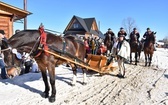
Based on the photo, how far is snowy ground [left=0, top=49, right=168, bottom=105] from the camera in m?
5.63

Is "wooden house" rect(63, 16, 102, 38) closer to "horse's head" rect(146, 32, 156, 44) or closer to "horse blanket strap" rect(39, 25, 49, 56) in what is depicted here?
"horse's head" rect(146, 32, 156, 44)

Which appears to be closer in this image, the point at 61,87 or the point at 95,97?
the point at 95,97

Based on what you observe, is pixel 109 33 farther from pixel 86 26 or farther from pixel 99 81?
pixel 86 26

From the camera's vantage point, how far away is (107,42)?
47.0 ft

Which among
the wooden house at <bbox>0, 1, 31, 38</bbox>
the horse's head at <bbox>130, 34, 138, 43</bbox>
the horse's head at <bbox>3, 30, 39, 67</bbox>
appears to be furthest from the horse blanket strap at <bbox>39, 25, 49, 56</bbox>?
the horse's head at <bbox>130, 34, 138, 43</bbox>

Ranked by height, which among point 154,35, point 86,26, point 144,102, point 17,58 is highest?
point 86,26

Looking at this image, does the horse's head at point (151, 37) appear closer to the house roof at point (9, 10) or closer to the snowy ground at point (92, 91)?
the snowy ground at point (92, 91)

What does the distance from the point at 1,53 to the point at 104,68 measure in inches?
201

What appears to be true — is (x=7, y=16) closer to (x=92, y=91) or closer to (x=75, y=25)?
(x=92, y=91)

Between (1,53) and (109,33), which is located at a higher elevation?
(109,33)

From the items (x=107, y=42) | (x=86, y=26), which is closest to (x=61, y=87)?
(x=107, y=42)

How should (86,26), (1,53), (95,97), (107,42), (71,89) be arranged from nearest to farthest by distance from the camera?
(1,53)
(95,97)
(71,89)
(107,42)
(86,26)

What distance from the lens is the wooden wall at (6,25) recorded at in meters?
13.6

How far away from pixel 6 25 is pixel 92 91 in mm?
9639
